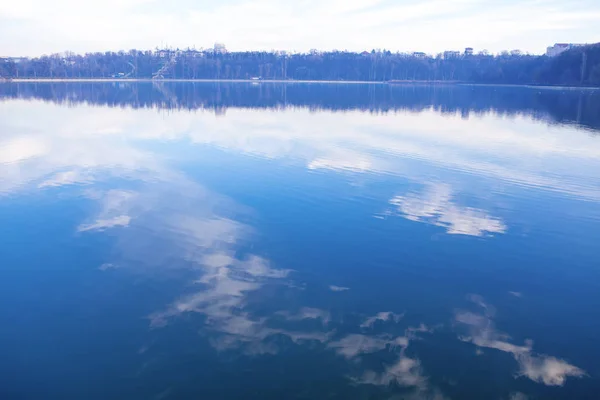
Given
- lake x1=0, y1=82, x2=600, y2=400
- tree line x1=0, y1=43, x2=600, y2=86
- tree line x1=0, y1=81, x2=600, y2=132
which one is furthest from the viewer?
tree line x1=0, y1=43, x2=600, y2=86

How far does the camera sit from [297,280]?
932 cm

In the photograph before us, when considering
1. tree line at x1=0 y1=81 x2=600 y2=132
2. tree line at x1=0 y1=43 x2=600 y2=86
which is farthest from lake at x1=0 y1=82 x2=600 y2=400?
tree line at x1=0 y1=43 x2=600 y2=86

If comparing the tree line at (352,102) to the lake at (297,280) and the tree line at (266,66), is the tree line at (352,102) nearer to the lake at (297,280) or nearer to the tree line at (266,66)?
the lake at (297,280)

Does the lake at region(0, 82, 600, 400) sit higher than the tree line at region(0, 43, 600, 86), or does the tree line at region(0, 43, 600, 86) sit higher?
the tree line at region(0, 43, 600, 86)

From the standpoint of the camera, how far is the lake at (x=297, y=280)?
21.9 ft

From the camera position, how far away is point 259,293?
28.8 feet

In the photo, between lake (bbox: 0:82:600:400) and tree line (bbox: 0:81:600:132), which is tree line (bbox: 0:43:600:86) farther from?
lake (bbox: 0:82:600:400)

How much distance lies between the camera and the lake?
21.9ft

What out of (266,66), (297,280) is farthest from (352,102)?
(266,66)

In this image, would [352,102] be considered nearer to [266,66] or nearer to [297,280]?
[297,280]

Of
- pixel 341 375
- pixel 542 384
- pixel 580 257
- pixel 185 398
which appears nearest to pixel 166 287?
pixel 185 398

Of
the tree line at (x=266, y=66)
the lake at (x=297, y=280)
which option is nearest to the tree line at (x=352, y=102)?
the lake at (x=297, y=280)

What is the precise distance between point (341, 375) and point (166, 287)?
13.1ft

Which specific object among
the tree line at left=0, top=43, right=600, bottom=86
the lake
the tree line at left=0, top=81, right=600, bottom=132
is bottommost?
the lake
